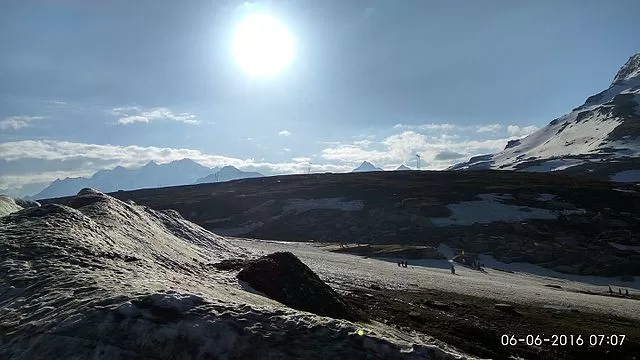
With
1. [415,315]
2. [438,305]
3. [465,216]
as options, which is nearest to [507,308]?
[438,305]

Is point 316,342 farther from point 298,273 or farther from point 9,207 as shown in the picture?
point 9,207

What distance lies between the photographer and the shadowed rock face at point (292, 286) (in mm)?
18453

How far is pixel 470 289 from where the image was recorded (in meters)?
43.0

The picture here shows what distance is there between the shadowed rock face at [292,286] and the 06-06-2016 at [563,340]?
9.35 m

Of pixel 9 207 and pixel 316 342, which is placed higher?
pixel 9 207

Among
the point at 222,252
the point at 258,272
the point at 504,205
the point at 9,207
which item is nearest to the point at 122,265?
the point at 258,272

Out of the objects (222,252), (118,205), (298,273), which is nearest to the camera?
(298,273)

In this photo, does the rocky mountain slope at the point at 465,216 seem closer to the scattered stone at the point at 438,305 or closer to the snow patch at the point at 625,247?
the snow patch at the point at 625,247

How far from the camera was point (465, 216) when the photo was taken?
11531 cm

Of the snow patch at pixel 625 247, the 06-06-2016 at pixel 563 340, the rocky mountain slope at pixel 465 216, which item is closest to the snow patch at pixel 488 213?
the rocky mountain slope at pixel 465 216

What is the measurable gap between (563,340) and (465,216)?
91584 millimetres

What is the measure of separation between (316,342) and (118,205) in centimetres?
2163

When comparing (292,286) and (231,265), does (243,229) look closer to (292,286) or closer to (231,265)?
(231,265)

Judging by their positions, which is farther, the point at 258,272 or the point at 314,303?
the point at 258,272
